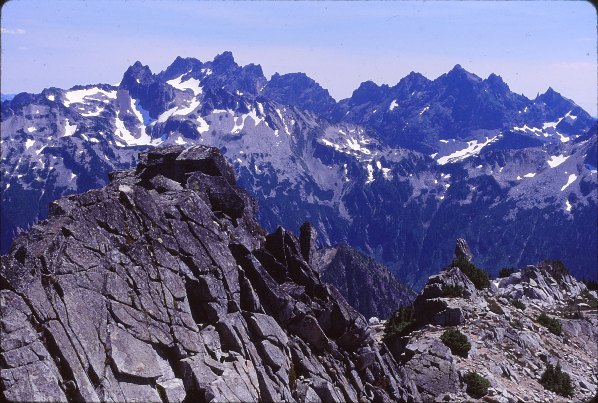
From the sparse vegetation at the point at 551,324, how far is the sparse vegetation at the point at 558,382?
17552 mm

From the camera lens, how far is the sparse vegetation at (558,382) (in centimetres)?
4769

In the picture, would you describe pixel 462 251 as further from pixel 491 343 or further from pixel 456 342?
pixel 456 342

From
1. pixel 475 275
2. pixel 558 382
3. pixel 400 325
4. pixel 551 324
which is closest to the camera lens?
pixel 558 382

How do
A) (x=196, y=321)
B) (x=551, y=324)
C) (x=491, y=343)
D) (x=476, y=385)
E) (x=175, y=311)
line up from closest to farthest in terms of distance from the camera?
(x=175, y=311) < (x=196, y=321) < (x=476, y=385) < (x=491, y=343) < (x=551, y=324)

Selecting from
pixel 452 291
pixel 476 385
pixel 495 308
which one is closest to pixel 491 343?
pixel 476 385

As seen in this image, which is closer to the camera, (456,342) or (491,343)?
(456,342)

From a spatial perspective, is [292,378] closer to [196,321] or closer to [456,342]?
[196,321]

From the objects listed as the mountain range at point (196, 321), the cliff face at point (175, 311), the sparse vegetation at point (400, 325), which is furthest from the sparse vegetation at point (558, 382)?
the cliff face at point (175, 311)

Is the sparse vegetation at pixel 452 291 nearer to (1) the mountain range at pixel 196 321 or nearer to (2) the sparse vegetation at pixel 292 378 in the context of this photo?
(1) the mountain range at pixel 196 321

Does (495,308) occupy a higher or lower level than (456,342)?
higher

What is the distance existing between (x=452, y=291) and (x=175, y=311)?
42235 millimetres

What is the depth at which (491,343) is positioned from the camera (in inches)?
2108

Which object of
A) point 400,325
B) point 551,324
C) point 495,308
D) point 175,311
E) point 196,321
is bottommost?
point 551,324

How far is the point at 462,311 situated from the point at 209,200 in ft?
102
